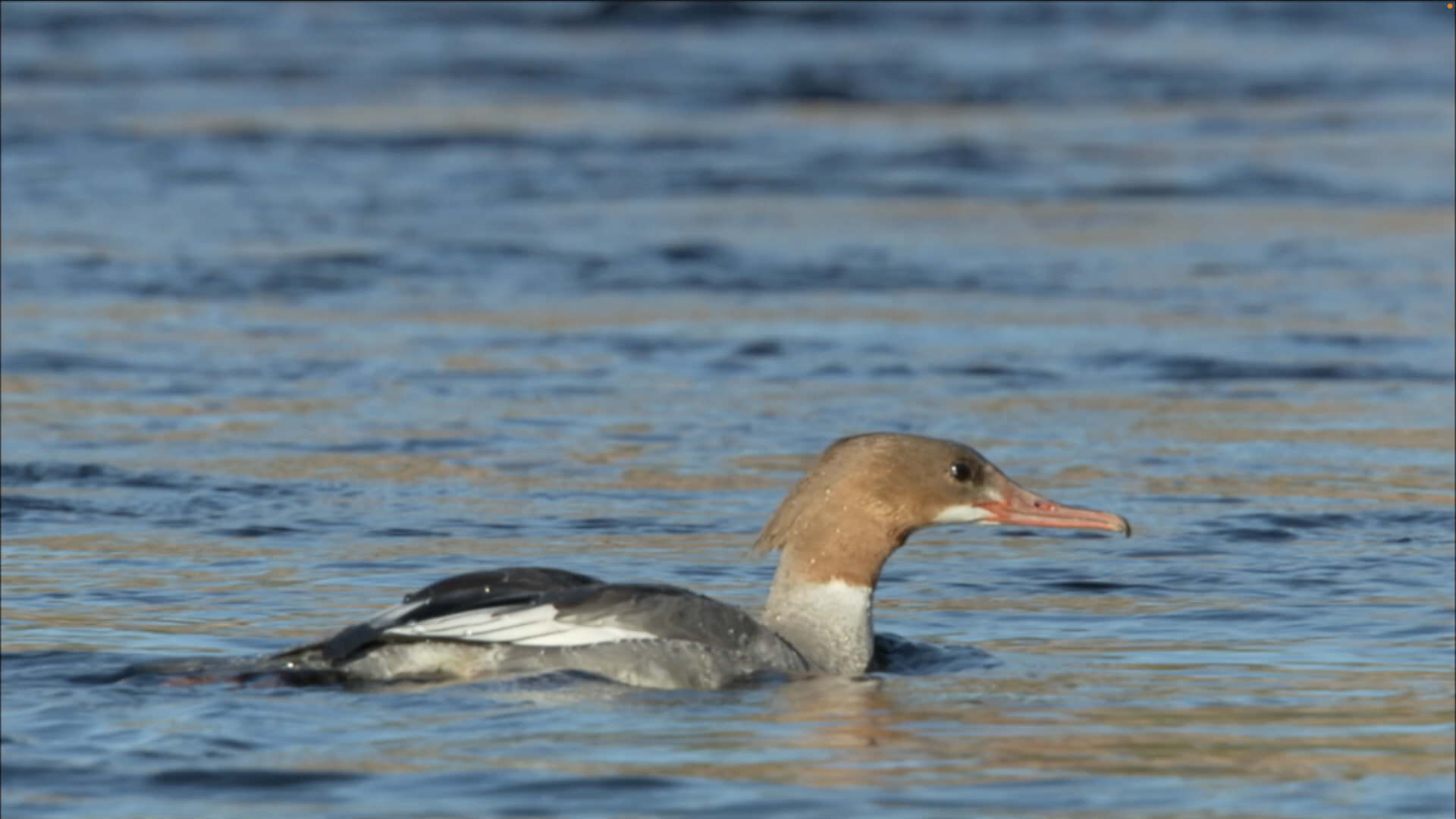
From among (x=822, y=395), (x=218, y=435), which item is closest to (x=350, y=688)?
(x=218, y=435)

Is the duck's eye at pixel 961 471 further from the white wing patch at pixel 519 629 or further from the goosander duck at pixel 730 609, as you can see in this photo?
the white wing patch at pixel 519 629

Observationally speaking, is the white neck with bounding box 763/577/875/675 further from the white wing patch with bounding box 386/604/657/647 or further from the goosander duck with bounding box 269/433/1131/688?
the white wing patch with bounding box 386/604/657/647

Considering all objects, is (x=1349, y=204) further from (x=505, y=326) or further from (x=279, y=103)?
(x=279, y=103)

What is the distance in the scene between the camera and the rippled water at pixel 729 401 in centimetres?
730

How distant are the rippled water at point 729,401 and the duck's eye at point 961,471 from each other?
0.60 m

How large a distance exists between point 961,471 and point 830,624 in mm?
640

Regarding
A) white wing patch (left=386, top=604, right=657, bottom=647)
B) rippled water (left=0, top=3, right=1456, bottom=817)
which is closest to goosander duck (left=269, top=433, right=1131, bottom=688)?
white wing patch (left=386, top=604, right=657, bottom=647)

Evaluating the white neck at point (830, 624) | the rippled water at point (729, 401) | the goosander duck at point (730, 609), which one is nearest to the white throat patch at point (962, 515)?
the goosander duck at point (730, 609)

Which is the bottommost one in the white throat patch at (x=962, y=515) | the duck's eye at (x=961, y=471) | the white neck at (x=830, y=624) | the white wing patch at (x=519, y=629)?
the white neck at (x=830, y=624)

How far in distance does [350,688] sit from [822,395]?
6.52m

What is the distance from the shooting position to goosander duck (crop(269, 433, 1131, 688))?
7.83 meters

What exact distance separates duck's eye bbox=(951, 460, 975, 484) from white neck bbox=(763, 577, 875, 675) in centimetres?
46

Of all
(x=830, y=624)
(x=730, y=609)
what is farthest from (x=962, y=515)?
(x=730, y=609)

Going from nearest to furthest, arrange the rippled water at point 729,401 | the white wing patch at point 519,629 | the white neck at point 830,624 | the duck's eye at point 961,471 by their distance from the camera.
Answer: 1. the rippled water at point 729,401
2. the white wing patch at point 519,629
3. the white neck at point 830,624
4. the duck's eye at point 961,471
